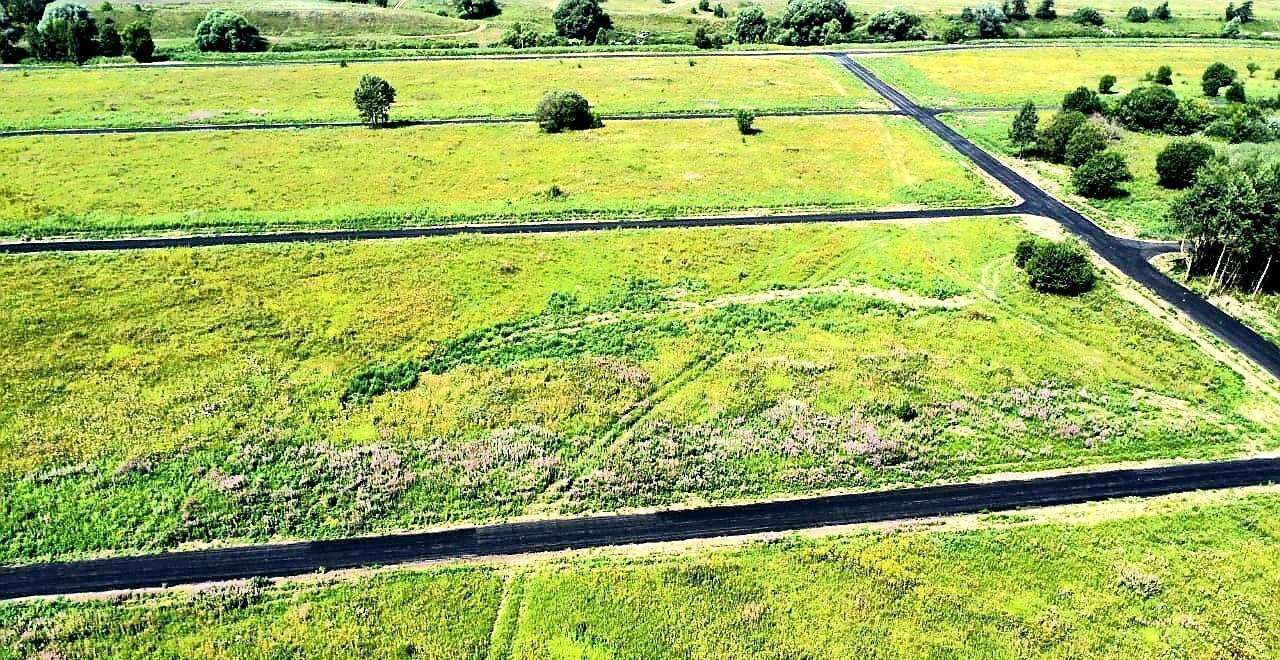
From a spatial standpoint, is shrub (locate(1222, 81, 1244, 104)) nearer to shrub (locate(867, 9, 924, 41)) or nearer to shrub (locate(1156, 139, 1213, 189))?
shrub (locate(1156, 139, 1213, 189))

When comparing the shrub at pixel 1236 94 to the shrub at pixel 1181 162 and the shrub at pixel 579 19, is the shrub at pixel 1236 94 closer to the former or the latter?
the shrub at pixel 1181 162

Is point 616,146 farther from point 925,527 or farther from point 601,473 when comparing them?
point 925,527

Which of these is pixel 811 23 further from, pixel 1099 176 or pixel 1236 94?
pixel 1099 176

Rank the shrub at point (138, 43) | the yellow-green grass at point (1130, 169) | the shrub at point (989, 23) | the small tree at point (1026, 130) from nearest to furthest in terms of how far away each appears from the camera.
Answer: the yellow-green grass at point (1130, 169) < the small tree at point (1026, 130) < the shrub at point (138, 43) < the shrub at point (989, 23)

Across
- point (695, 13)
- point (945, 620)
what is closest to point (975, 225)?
point (945, 620)

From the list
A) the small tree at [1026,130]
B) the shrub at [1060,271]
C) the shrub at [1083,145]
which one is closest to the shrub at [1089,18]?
the small tree at [1026,130]

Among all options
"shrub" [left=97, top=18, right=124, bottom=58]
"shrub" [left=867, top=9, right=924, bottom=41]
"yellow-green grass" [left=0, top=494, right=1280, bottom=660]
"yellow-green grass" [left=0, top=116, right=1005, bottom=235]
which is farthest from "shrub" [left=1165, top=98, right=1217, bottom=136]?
"shrub" [left=97, top=18, right=124, bottom=58]
